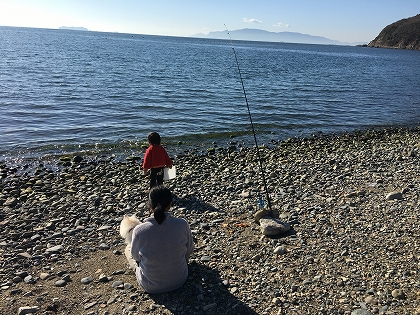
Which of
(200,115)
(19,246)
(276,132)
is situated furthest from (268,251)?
(200,115)

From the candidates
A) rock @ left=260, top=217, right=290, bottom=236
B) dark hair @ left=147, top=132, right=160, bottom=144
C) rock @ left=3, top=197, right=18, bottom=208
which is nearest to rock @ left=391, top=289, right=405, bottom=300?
rock @ left=260, top=217, right=290, bottom=236

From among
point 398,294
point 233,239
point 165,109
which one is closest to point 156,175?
point 233,239

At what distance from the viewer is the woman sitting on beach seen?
203 inches

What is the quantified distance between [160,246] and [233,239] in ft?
7.85

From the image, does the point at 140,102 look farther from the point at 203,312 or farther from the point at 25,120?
the point at 203,312

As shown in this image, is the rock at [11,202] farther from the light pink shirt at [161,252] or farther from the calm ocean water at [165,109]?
the light pink shirt at [161,252]

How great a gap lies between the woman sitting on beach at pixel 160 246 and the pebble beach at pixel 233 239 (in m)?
0.27

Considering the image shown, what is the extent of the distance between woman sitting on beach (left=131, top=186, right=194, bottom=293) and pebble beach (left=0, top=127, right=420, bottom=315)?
27 centimetres

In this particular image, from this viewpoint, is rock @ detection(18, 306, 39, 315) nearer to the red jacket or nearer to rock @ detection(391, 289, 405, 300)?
the red jacket

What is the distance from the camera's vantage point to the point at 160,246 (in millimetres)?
5168

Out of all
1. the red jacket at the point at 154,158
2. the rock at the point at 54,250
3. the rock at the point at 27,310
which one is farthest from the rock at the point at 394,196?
the rock at the point at 27,310

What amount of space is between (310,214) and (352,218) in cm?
88

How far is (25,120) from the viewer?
19562 millimetres

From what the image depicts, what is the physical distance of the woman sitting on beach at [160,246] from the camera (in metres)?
5.15
